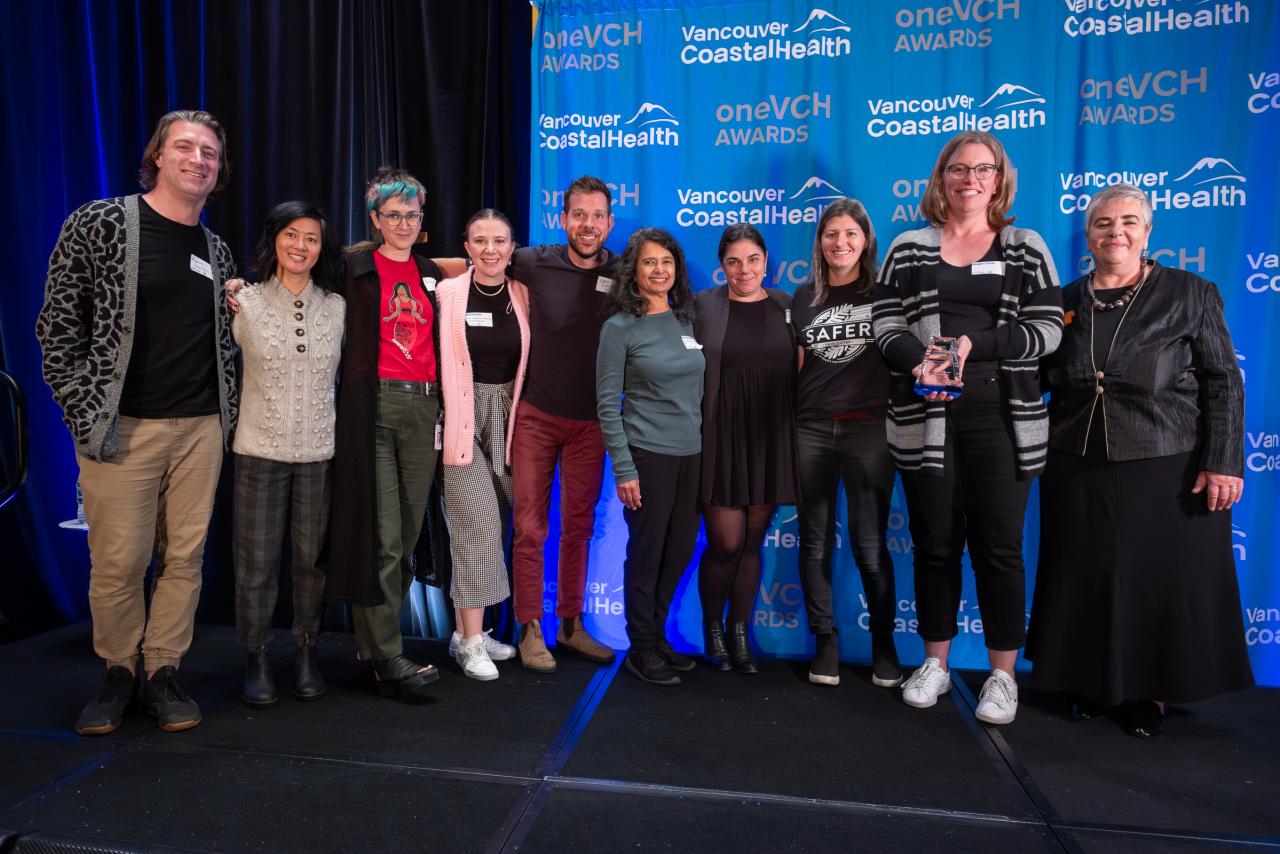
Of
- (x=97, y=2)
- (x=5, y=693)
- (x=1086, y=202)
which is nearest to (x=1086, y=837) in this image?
(x=1086, y=202)

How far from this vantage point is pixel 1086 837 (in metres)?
1.83

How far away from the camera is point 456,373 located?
8.79 feet

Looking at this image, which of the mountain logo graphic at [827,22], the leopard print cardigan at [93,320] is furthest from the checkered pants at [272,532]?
the mountain logo graphic at [827,22]

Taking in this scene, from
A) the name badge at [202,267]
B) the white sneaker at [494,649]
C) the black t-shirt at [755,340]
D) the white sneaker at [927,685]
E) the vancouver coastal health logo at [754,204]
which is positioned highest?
the vancouver coastal health logo at [754,204]

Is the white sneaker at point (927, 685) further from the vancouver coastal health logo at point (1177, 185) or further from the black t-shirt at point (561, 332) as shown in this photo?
the vancouver coastal health logo at point (1177, 185)

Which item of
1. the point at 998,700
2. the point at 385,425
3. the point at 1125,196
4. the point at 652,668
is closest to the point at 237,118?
the point at 385,425

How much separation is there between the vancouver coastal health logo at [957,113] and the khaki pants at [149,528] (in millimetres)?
2894

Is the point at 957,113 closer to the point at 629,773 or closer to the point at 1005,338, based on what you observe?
the point at 1005,338

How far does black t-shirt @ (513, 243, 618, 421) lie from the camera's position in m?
2.89

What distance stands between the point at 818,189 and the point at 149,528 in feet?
9.39

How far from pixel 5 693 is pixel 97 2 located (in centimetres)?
324

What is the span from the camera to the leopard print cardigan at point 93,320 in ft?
7.29

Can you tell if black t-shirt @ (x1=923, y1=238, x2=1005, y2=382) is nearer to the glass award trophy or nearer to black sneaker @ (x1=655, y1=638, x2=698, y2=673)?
the glass award trophy

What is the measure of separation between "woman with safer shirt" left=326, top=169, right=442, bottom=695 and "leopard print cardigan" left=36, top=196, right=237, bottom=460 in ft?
2.10
